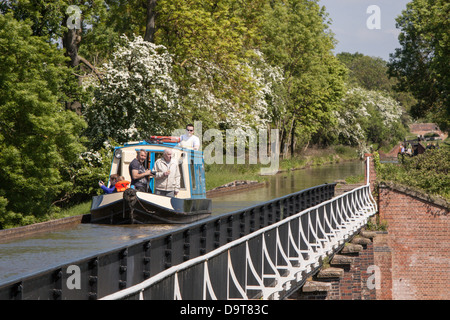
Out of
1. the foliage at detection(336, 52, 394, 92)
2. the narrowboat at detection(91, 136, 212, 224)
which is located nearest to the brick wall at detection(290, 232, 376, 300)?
the narrowboat at detection(91, 136, 212, 224)

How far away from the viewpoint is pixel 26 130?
66.8 ft

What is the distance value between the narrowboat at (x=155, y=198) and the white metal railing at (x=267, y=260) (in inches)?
124

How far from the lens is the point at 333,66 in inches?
2630

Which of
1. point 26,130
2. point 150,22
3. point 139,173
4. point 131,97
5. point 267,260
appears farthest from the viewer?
point 150,22

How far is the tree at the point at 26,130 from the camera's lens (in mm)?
19672

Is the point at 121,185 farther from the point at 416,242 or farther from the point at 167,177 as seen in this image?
the point at 416,242

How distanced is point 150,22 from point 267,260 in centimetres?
2029

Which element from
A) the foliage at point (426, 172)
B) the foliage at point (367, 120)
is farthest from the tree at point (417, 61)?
the foliage at point (426, 172)

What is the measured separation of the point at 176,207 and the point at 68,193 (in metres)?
9.27

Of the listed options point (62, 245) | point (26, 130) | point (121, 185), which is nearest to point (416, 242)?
point (121, 185)

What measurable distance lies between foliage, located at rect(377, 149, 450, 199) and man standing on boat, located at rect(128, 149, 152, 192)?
16.8m

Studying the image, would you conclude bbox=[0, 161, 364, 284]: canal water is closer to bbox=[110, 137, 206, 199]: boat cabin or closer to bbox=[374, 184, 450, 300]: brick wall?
bbox=[110, 137, 206, 199]: boat cabin
